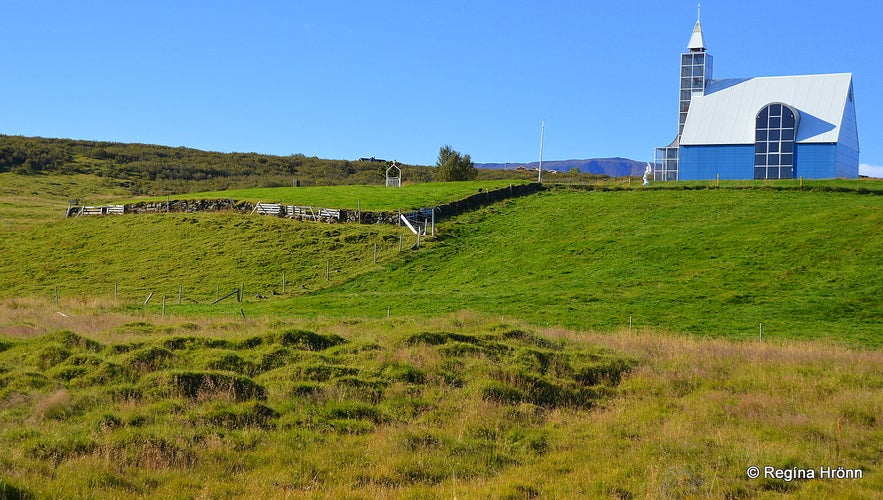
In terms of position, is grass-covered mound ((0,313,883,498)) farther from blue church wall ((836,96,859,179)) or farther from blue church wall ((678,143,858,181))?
blue church wall ((836,96,859,179))

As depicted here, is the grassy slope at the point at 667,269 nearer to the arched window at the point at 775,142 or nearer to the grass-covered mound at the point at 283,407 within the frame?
the grass-covered mound at the point at 283,407

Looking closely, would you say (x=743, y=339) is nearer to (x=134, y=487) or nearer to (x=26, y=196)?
(x=134, y=487)

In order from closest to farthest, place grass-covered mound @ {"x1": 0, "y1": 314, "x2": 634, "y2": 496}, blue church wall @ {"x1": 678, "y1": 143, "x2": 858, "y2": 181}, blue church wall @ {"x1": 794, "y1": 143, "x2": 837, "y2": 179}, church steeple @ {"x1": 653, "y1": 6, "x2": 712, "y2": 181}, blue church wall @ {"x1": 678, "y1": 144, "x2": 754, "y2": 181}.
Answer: grass-covered mound @ {"x1": 0, "y1": 314, "x2": 634, "y2": 496}
blue church wall @ {"x1": 794, "y1": 143, "x2": 837, "y2": 179}
blue church wall @ {"x1": 678, "y1": 143, "x2": 858, "y2": 181}
blue church wall @ {"x1": 678, "y1": 144, "x2": 754, "y2": 181}
church steeple @ {"x1": 653, "y1": 6, "x2": 712, "y2": 181}

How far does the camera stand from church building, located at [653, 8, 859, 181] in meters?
70.3

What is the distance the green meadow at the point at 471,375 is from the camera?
1196 cm

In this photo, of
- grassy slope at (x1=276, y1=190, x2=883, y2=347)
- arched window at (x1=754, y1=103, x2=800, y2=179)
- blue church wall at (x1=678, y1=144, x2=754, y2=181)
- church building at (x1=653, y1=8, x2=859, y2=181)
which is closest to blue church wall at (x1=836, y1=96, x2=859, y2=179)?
church building at (x1=653, y1=8, x2=859, y2=181)

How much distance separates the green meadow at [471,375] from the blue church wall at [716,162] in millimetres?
27217

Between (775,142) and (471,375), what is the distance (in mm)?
61863

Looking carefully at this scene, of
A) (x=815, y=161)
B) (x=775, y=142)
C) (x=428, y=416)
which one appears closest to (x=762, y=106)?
(x=775, y=142)

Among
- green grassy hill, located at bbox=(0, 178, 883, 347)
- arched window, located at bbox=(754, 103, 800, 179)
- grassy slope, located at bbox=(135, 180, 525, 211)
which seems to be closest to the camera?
green grassy hill, located at bbox=(0, 178, 883, 347)

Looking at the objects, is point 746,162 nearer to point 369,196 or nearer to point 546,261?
point 369,196

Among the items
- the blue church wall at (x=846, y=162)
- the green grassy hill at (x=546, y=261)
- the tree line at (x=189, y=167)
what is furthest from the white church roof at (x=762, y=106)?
the tree line at (x=189, y=167)

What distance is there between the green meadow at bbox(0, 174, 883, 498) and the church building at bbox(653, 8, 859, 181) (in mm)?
26514

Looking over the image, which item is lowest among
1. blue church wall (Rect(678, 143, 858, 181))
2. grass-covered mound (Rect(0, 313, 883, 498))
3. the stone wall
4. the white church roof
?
grass-covered mound (Rect(0, 313, 883, 498))
